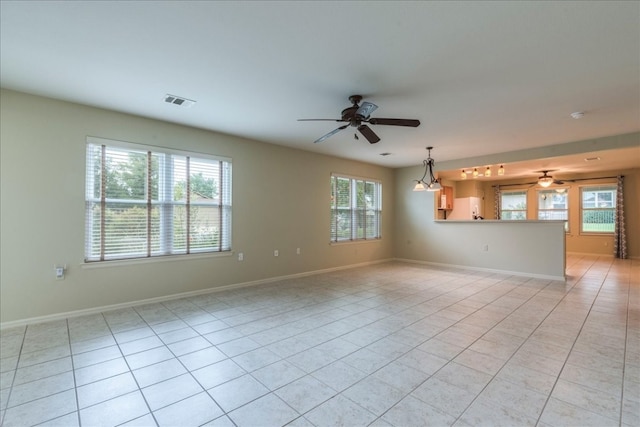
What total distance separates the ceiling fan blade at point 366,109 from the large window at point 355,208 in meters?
3.67

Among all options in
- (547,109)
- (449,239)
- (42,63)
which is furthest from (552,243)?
→ (42,63)

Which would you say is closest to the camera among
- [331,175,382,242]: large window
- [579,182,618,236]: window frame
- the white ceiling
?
the white ceiling

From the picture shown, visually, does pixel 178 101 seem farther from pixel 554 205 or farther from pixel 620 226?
pixel 620 226

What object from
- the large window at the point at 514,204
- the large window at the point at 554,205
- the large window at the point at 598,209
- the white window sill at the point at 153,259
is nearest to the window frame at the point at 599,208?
the large window at the point at 598,209

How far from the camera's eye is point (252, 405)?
2.00 meters

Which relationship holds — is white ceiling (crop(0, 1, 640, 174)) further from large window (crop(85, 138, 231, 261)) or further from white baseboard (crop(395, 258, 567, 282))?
white baseboard (crop(395, 258, 567, 282))

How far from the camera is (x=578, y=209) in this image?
9.05m

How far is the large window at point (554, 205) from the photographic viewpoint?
30.6ft

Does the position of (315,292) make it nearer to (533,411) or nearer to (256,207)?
(256,207)

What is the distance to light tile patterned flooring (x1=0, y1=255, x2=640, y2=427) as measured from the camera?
1917mm

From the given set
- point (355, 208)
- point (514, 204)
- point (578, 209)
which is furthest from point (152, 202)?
point (578, 209)

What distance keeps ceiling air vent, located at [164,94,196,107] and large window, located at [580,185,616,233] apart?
10.9 m

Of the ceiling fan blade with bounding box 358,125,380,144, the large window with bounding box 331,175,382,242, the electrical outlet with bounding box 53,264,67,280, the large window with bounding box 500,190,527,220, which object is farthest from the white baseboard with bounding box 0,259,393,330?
the large window with bounding box 500,190,527,220

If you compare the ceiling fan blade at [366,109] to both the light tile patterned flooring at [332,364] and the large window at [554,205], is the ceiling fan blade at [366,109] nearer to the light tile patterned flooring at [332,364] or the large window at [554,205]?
the light tile patterned flooring at [332,364]
